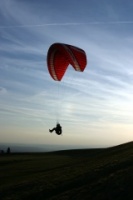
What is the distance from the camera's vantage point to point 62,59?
33781 mm

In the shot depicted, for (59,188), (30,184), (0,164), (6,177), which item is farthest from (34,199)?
(0,164)

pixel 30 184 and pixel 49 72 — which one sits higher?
pixel 49 72

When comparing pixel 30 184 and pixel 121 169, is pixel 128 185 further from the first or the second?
pixel 30 184

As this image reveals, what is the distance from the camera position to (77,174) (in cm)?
3098

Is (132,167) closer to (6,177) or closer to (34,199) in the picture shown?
(34,199)

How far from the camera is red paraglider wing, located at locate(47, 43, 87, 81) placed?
31.5 meters

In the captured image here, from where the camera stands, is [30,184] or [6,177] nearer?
[30,184]

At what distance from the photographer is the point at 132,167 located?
28.1 meters

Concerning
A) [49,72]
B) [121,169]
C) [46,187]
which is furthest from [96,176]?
[49,72]

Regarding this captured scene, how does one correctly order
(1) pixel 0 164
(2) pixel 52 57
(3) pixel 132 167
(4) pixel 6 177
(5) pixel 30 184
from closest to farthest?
(3) pixel 132 167, (5) pixel 30 184, (2) pixel 52 57, (4) pixel 6 177, (1) pixel 0 164

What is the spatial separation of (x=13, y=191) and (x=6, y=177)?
30.6ft

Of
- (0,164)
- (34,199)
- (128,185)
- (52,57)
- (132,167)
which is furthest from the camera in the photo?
(0,164)

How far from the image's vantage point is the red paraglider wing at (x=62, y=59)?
3155 cm

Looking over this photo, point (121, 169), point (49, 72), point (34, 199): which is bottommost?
point (34, 199)
